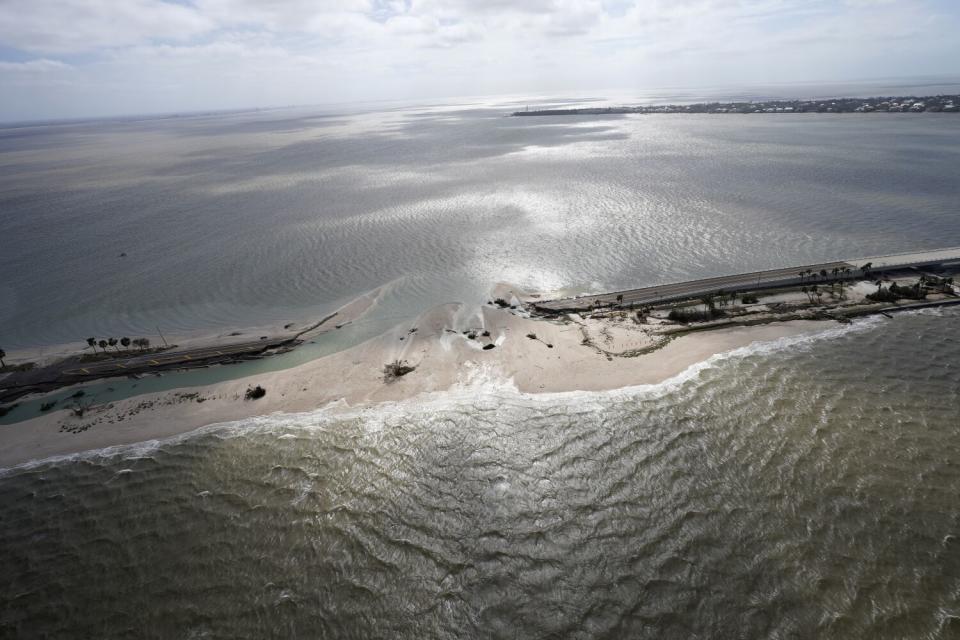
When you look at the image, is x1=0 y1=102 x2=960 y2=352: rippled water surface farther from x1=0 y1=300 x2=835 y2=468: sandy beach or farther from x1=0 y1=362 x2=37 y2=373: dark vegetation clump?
x1=0 y1=300 x2=835 y2=468: sandy beach

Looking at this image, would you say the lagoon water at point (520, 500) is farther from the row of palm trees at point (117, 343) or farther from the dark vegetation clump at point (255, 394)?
the row of palm trees at point (117, 343)

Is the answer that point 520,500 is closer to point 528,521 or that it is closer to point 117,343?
point 528,521

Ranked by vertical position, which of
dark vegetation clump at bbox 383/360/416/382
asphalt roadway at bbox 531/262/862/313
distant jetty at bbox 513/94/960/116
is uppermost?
distant jetty at bbox 513/94/960/116

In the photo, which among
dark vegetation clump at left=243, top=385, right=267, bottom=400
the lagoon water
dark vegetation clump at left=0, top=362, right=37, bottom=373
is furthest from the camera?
dark vegetation clump at left=0, top=362, right=37, bottom=373

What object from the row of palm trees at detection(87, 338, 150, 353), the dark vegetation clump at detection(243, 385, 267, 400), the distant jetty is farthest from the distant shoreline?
the distant jetty

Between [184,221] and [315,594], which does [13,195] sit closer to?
[184,221]

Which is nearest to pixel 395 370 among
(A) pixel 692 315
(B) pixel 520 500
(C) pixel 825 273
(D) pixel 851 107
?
(B) pixel 520 500
